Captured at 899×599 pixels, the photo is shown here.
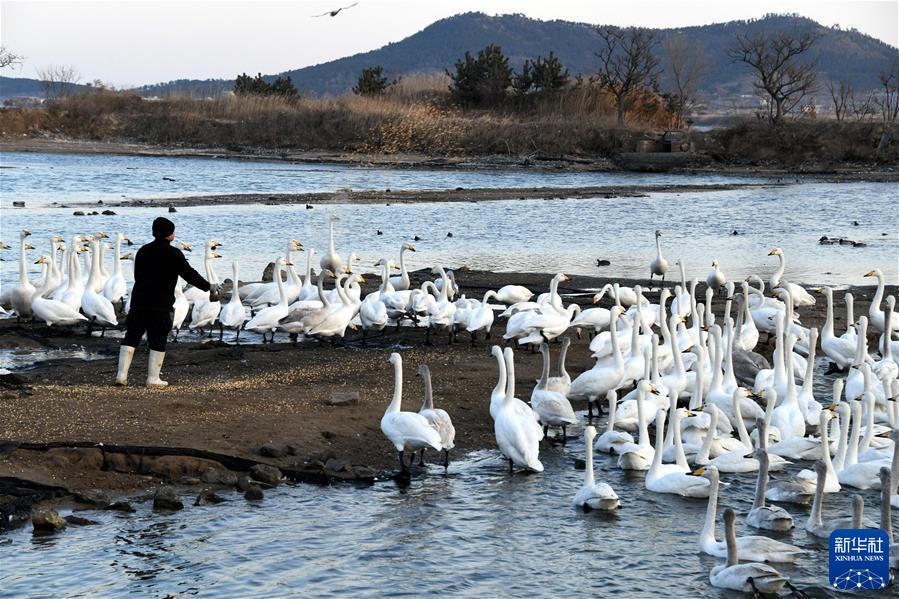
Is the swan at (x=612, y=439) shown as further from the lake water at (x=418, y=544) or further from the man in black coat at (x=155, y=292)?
the man in black coat at (x=155, y=292)

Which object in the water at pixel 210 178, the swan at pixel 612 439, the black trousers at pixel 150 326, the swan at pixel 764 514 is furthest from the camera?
the water at pixel 210 178

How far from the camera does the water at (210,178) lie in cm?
4200

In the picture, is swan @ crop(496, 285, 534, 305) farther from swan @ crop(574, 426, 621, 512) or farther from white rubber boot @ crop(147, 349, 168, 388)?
swan @ crop(574, 426, 621, 512)

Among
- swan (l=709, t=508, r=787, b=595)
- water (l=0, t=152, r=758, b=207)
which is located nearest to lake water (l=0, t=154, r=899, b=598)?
swan (l=709, t=508, r=787, b=595)

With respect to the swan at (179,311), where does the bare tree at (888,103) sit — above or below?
above

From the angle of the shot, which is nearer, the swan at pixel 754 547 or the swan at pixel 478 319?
the swan at pixel 754 547

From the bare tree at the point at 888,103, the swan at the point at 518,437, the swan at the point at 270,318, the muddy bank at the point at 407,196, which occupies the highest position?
the bare tree at the point at 888,103

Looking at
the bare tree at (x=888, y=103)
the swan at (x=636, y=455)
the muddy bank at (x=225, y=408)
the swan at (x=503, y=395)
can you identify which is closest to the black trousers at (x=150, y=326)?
the muddy bank at (x=225, y=408)

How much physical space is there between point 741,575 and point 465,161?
5322 cm

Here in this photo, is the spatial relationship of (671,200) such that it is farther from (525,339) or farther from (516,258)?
(525,339)

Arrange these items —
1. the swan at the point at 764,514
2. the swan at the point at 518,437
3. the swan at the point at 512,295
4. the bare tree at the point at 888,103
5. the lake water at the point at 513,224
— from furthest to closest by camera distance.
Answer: the bare tree at the point at 888,103 → the lake water at the point at 513,224 → the swan at the point at 512,295 → the swan at the point at 518,437 → the swan at the point at 764,514

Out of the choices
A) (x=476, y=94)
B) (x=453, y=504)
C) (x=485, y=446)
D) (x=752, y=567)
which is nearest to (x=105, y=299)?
(x=485, y=446)

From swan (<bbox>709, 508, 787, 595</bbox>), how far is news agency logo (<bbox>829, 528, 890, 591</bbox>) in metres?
0.38

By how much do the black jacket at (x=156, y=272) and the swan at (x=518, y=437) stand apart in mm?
3369
